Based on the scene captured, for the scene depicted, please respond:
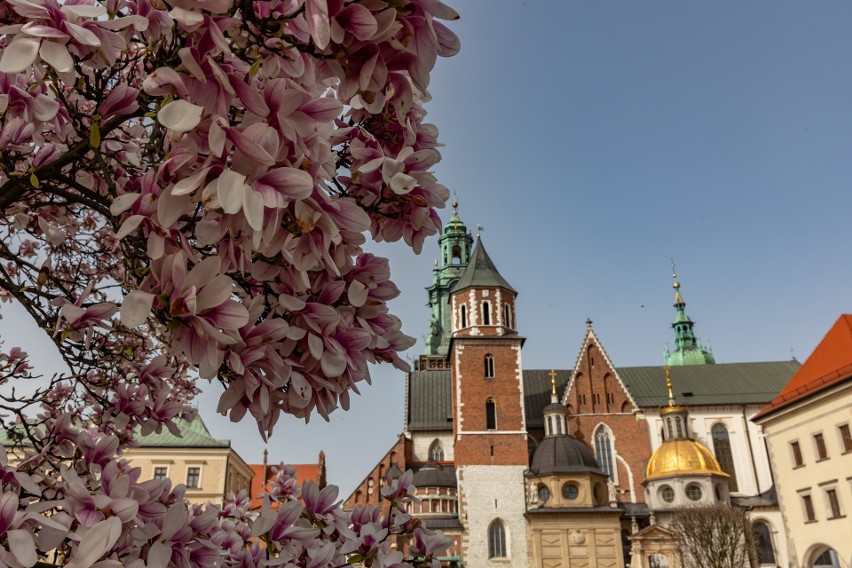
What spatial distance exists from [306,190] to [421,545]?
6.93ft

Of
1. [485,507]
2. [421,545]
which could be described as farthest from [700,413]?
[421,545]

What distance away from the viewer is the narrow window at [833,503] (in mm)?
25062

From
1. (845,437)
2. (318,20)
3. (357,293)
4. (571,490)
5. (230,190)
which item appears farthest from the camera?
(571,490)

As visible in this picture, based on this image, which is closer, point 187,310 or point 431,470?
point 187,310

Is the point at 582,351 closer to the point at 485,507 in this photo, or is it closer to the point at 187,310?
the point at 485,507

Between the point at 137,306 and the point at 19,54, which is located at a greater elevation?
the point at 19,54

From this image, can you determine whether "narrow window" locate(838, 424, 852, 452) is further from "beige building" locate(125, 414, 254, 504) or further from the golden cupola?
"beige building" locate(125, 414, 254, 504)

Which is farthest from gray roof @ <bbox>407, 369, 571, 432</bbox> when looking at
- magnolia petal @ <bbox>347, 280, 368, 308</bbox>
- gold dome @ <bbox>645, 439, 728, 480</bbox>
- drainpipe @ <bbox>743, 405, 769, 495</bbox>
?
magnolia petal @ <bbox>347, 280, 368, 308</bbox>

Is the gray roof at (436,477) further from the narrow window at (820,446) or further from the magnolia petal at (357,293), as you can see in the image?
the magnolia petal at (357,293)

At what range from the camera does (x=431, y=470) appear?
3762 cm

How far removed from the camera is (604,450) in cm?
3994

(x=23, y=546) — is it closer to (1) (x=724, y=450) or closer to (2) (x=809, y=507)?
(2) (x=809, y=507)

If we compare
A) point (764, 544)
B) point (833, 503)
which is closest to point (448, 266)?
point (764, 544)

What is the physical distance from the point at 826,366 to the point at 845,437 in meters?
3.81
